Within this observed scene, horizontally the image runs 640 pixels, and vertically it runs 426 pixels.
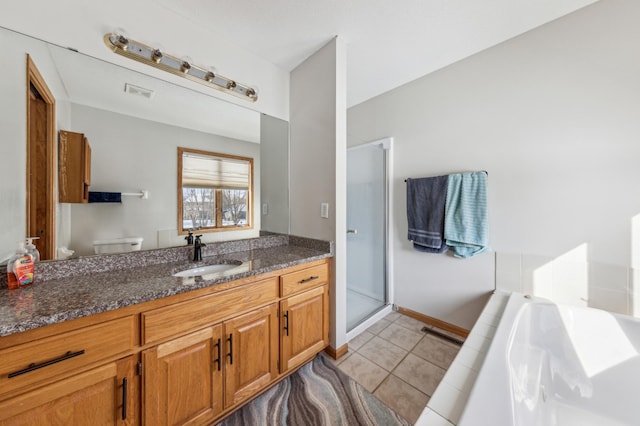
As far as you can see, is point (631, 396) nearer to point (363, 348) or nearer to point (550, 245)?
point (550, 245)

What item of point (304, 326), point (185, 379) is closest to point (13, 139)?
point (185, 379)

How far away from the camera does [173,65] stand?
144 centimetres

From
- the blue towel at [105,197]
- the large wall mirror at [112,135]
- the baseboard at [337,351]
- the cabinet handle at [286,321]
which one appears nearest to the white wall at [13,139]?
the large wall mirror at [112,135]

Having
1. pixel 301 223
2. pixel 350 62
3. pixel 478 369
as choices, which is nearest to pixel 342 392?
pixel 478 369

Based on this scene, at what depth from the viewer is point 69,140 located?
44.8 inches

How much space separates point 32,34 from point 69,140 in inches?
A: 19.7

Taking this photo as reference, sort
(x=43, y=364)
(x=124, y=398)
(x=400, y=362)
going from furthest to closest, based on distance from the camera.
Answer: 1. (x=400, y=362)
2. (x=124, y=398)
3. (x=43, y=364)

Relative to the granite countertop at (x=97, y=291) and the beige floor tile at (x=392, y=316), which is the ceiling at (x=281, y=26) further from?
the beige floor tile at (x=392, y=316)

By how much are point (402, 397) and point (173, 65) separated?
256cm

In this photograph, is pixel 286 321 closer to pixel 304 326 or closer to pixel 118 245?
pixel 304 326

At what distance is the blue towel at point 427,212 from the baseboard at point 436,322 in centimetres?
66

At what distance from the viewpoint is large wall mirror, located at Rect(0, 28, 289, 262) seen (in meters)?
0.99

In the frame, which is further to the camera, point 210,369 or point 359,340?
point 359,340

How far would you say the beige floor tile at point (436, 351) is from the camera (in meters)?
1.67
